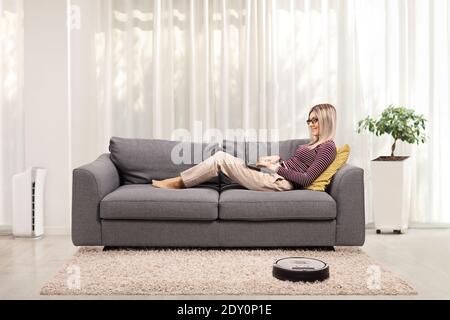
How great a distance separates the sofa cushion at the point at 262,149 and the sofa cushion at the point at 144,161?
0.32 m

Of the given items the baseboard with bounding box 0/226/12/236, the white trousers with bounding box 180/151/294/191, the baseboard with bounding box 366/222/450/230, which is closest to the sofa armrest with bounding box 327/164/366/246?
the white trousers with bounding box 180/151/294/191

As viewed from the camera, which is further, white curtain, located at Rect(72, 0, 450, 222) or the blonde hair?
white curtain, located at Rect(72, 0, 450, 222)

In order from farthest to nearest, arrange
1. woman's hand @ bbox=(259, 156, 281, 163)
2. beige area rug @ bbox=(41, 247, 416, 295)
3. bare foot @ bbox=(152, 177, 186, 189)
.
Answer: woman's hand @ bbox=(259, 156, 281, 163)
bare foot @ bbox=(152, 177, 186, 189)
beige area rug @ bbox=(41, 247, 416, 295)

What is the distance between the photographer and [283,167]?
4316mm

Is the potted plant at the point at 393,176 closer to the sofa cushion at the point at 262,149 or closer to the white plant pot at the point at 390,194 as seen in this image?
the white plant pot at the point at 390,194

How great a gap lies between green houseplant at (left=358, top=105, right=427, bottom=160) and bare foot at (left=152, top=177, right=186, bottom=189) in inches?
71.4

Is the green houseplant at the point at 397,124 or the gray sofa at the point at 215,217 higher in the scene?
the green houseplant at the point at 397,124

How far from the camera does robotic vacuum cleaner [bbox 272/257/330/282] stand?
3.11 metres

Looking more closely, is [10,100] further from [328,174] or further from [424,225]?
[424,225]

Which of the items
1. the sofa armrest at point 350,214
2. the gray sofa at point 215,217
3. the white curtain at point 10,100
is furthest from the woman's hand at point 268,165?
the white curtain at point 10,100

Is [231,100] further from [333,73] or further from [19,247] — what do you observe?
[19,247]

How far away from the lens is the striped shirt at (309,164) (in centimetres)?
419

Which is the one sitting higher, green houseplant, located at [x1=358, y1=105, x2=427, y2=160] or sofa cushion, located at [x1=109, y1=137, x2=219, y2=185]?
green houseplant, located at [x1=358, y1=105, x2=427, y2=160]

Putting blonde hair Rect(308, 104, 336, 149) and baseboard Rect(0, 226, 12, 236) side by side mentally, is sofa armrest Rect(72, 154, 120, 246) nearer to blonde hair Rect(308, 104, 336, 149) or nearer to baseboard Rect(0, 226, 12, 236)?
baseboard Rect(0, 226, 12, 236)
